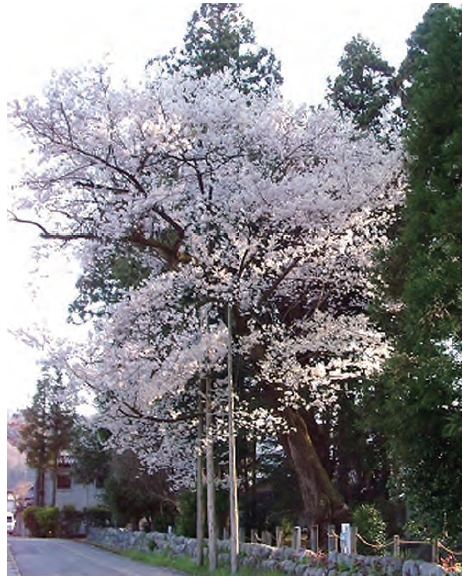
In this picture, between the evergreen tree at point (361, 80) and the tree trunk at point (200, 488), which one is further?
the evergreen tree at point (361, 80)

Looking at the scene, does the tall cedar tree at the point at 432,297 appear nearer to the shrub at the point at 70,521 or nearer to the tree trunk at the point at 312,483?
the tree trunk at the point at 312,483

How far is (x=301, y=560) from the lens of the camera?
14648 millimetres

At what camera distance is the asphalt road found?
57.6 feet

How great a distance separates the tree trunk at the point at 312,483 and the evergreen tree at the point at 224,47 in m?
10.5

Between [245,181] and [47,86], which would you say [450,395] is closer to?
[245,181]

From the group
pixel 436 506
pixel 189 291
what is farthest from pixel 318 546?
pixel 436 506

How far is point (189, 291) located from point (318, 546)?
5.47 metres

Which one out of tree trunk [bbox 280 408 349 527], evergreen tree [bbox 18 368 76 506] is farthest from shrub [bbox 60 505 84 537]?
tree trunk [bbox 280 408 349 527]

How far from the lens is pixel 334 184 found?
1505 cm

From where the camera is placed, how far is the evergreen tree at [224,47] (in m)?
23.1

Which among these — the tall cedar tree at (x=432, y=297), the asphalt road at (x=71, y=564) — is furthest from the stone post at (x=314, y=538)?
the tall cedar tree at (x=432, y=297)

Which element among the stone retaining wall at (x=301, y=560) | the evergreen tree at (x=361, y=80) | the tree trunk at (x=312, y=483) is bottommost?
the stone retaining wall at (x=301, y=560)

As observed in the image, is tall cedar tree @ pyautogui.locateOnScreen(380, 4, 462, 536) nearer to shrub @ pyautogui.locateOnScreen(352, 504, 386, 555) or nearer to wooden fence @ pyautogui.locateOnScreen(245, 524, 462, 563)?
wooden fence @ pyautogui.locateOnScreen(245, 524, 462, 563)

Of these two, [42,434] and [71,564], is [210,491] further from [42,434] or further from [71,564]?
[42,434]
